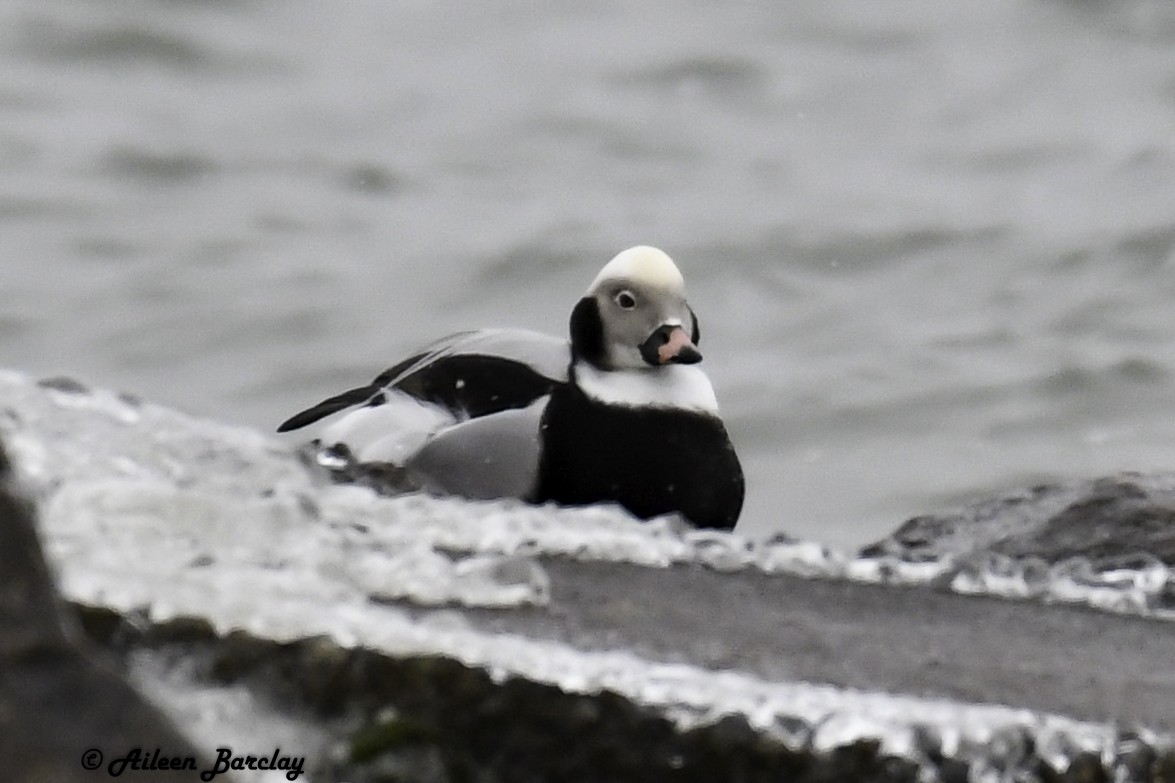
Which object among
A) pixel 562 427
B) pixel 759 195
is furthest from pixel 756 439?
pixel 562 427

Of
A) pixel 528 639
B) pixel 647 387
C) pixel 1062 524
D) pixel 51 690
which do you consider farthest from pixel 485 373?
pixel 51 690

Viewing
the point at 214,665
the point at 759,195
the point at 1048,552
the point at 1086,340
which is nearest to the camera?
the point at 214,665

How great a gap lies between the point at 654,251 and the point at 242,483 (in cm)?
191

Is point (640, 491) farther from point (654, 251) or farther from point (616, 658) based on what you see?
point (616, 658)

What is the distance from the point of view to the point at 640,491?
4.81 meters

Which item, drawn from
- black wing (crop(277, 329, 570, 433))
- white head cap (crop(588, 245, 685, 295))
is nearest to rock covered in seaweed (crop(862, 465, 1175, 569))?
white head cap (crop(588, 245, 685, 295))

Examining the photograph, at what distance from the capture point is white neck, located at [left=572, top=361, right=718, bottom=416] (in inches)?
194

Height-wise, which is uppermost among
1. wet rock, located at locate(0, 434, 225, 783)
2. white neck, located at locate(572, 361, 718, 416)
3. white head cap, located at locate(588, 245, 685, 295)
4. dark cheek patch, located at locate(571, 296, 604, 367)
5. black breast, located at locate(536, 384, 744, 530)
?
wet rock, located at locate(0, 434, 225, 783)

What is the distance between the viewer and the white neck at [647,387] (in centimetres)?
492

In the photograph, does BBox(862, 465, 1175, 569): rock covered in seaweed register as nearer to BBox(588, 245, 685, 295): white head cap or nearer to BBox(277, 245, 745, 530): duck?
BBox(277, 245, 745, 530): duck

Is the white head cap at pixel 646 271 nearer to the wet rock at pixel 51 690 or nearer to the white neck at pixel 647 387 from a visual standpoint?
the white neck at pixel 647 387

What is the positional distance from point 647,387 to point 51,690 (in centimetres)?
324

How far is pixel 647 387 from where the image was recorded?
4953 mm

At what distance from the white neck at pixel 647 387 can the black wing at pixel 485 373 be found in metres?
0.07
